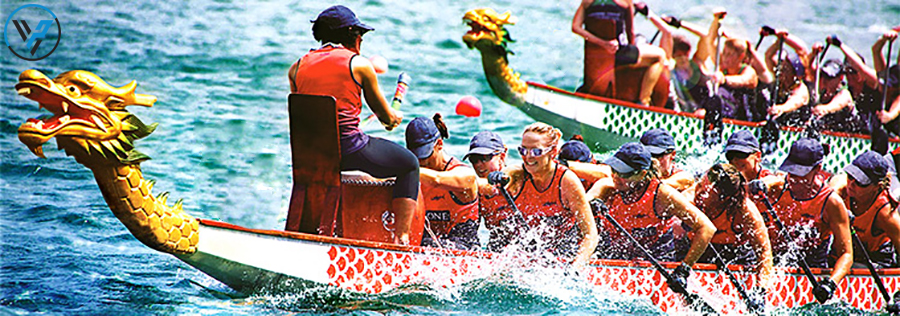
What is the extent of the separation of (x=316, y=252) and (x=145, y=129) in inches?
39.2

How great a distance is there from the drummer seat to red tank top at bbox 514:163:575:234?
97cm

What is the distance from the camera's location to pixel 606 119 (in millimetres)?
9883

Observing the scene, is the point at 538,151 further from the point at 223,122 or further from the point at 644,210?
the point at 223,122

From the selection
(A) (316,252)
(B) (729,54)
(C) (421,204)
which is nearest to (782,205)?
(C) (421,204)

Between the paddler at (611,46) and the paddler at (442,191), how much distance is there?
151 inches

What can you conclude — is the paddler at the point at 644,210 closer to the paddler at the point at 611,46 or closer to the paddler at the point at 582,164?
the paddler at the point at 582,164

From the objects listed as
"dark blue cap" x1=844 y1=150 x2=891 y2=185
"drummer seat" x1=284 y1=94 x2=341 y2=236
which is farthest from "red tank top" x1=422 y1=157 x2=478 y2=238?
"dark blue cap" x1=844 y1=150 x2=891 y2=185

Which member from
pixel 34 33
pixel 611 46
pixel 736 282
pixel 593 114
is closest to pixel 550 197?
pixel 736 282

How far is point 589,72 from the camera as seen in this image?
9.85 meters

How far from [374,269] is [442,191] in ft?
2.02

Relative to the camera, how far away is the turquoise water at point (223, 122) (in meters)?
5.74

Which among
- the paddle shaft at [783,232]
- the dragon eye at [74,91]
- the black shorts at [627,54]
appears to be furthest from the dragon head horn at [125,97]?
the black shorts at [627,54]

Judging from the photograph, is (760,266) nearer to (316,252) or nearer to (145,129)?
(316,252)

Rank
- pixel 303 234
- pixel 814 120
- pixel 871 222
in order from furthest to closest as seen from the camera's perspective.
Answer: pixel 814 120 → pixel 871 222 → pixel 303 234
